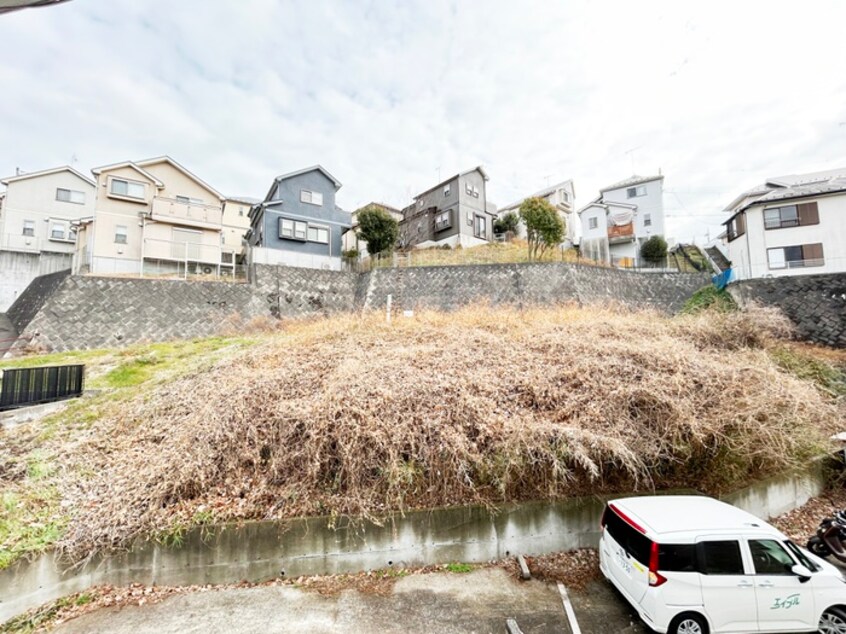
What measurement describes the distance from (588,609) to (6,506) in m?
6.84

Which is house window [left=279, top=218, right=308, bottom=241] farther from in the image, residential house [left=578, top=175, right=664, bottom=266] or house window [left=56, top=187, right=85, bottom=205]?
residential house [left=578, top=175, right=664, bottom=266]

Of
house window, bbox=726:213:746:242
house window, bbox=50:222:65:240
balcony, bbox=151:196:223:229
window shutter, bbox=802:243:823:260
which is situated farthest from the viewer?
house window, bbox=50:222:65:240

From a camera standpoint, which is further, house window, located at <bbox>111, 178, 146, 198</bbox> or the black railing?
house window, located at <bbox>111, 178, 146, 198</bbox>

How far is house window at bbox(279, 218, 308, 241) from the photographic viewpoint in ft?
65.7

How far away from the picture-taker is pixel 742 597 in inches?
133

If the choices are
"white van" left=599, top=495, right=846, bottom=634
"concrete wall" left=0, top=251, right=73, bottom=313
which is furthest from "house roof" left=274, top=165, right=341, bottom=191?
"white van" left=599, top=495, right=846, bottom=634

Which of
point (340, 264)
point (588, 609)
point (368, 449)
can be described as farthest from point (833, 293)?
point (340, 264)

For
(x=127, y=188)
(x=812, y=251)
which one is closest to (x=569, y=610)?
(x=812, y=251)

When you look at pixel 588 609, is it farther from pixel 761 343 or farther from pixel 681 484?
pixel 761 343

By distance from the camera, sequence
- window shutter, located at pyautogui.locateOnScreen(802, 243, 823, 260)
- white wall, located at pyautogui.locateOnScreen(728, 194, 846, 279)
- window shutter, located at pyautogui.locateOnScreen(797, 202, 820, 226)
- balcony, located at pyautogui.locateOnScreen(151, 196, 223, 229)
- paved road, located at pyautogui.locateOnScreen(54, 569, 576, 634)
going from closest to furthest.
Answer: paved road, located at pyautogui.locateOnScreen(54, 569, 576, 634)
white wall, located at pyautogui.locateOnScreen(728, 194, 846, 279)
window shutter, located at pyautogui.locateOnScreen(802, 243, 823, 260)
window shutter, located at pyautogui.locateOnScreen(797, 202, 820, 226)
balcony, located at pyautogui.locateOnScreen(151, 196, 223, 229)

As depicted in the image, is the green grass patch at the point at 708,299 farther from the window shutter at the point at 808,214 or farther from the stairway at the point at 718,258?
the window shutter at the point at 808,214

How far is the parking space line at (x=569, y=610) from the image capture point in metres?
3.41

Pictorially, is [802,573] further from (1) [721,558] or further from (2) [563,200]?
(2) [563,200]

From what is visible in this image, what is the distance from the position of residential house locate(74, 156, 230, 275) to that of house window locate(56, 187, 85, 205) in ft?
17.1
